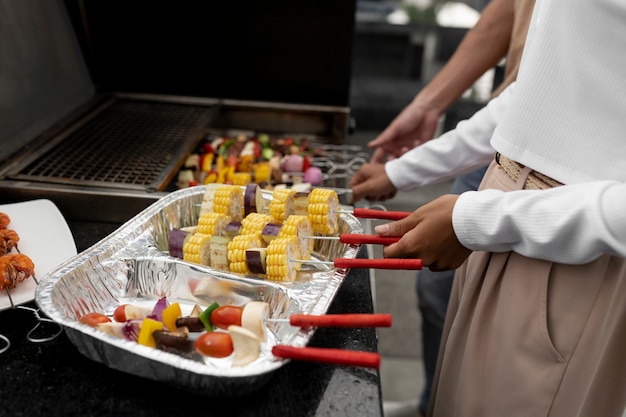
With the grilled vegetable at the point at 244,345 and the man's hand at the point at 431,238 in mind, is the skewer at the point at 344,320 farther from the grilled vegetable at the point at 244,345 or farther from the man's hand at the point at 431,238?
the man's hand at the point at 431,238

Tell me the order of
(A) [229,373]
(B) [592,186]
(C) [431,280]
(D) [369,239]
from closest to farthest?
(A) [229,373], (B) [592,186], (D) [369,239], (C) [431,280]

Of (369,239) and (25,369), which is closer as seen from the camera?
(25,369)

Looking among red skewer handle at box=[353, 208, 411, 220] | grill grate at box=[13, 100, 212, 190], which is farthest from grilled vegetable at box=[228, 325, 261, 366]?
grill grate at box=[13, 100, 212, 190]

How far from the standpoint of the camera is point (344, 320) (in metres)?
1.02

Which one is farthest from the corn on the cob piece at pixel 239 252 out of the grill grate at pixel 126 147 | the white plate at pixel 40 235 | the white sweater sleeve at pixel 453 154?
the white sweater sleeve at pixel 453 154

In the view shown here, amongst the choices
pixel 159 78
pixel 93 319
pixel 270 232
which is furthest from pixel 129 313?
pixel 159 78

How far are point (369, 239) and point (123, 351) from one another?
0.66 metres

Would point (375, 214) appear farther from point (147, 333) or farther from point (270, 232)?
point (147, 333)

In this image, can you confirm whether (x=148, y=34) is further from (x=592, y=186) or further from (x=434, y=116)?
(x=592, y=186)

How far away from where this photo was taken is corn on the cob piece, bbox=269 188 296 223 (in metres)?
1.49

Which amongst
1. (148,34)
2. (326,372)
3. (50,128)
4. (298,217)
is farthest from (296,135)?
(326,372)

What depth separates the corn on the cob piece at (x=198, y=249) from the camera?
136 centimetres

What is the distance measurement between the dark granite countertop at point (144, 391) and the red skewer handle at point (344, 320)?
157 mm

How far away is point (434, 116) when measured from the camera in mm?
2295
